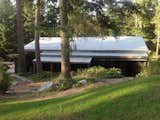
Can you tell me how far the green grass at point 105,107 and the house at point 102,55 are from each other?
818 inches

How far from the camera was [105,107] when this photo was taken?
→ 9484 millimetres

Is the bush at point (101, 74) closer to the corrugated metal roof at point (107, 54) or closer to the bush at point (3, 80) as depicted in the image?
the bush at point (3, 80)

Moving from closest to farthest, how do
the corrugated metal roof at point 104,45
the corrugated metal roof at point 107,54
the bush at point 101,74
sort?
the bush at point 101,74 < the corrugated metal roof at point 107,54 < the corrugated metal roof at point 104,45

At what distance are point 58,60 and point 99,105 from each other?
23.0 m

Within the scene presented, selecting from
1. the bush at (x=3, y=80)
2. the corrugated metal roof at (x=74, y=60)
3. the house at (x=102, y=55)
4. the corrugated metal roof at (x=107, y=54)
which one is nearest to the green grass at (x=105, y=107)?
the bush at (x=3, y=80)

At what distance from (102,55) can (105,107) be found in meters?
23.1

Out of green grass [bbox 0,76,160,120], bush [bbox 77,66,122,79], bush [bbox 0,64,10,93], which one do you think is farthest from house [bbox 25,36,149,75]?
green grass [bbox 0,76,160,120]

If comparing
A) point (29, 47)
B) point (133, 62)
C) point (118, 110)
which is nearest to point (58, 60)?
point (29, 47)

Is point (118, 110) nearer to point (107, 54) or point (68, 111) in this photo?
point (68, 111)

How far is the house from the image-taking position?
3209 centimetres

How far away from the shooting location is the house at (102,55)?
32.1 meters

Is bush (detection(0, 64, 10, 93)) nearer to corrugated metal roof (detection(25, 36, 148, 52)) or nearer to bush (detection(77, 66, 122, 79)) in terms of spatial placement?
bush (detection(77, 66, 122, 79))

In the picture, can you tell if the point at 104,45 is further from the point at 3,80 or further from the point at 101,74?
the point at 3,80

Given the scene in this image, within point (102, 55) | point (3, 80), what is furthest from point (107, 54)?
point (3, 80)
